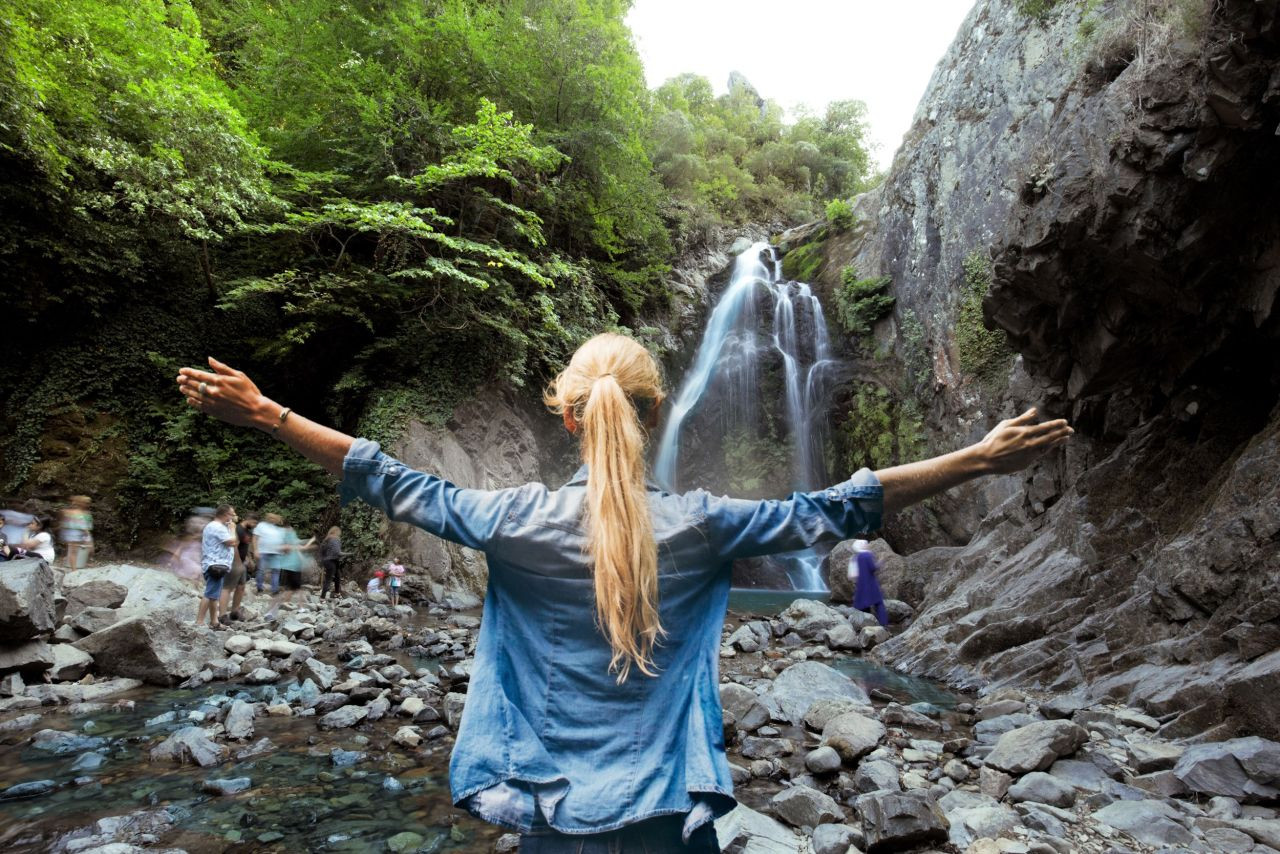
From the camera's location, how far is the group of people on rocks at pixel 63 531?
31.0 feet

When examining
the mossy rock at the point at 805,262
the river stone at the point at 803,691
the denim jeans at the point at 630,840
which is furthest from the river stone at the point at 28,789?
the mossy rock at the point at 805,262

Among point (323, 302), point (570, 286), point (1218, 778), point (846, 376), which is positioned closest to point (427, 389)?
point (323, 302)

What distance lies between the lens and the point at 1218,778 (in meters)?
4.27

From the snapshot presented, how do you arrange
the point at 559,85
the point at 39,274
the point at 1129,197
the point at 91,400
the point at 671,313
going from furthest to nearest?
the point at 671,313, the point at 559,85, the point at 91,400, the point at 39,274, the point at 1129,197

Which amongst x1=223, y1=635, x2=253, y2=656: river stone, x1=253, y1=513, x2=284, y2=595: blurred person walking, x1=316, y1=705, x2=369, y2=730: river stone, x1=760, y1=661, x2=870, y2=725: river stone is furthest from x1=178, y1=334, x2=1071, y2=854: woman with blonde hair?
x1=253, y1=513, x2=284, y2=595: blurred person walking

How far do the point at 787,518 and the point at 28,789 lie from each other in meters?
5.55

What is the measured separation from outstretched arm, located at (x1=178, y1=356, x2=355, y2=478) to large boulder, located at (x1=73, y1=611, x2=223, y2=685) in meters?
6.93

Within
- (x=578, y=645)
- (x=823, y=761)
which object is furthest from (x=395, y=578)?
(x=578, y=645)

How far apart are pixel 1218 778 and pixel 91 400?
17858 mm

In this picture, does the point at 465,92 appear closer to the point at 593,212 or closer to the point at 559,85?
the point at 559,85

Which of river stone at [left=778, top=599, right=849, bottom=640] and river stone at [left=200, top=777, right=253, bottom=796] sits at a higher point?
river stone at [left=778, top=599, right=849, bottom=640]

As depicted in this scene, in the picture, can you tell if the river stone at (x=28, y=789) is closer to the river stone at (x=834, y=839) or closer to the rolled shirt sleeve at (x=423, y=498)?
the rolled shirt sleeve at (x=423, y=498)

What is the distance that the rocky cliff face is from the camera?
562 cm

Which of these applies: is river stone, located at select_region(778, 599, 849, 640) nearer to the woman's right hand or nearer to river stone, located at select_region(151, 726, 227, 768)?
river stone, located at select_region(151, 726, 227, 768)
